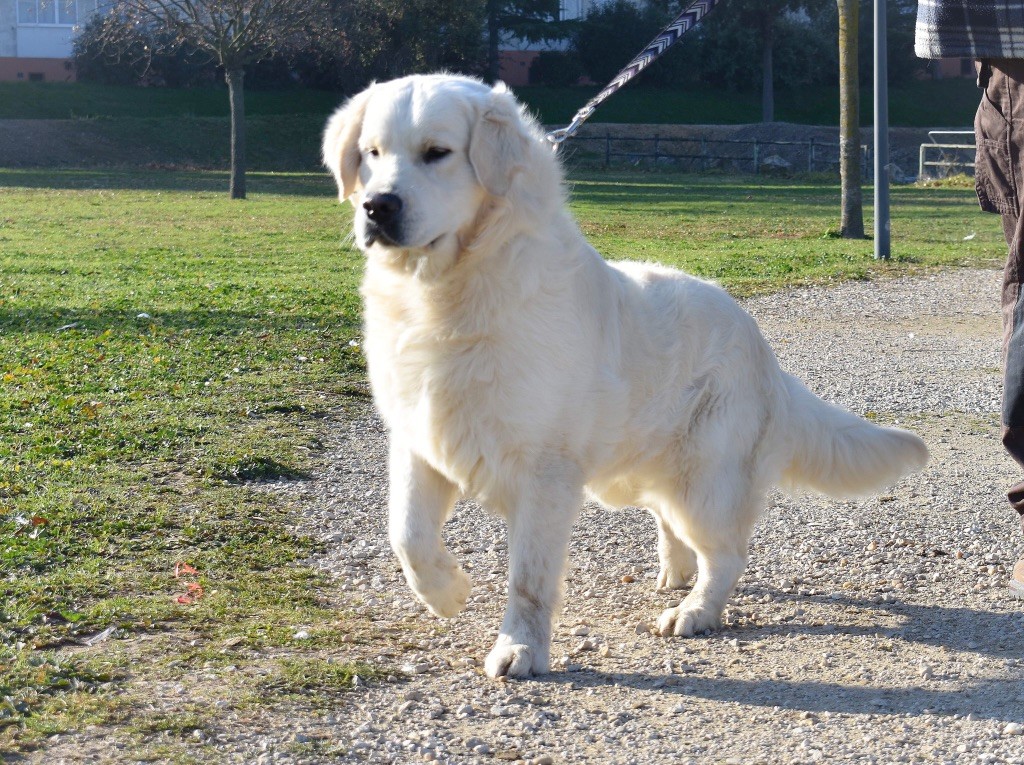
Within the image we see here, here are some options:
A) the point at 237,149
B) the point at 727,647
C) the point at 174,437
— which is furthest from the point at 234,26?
the point at 727,647

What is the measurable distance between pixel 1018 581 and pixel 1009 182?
1486 mm

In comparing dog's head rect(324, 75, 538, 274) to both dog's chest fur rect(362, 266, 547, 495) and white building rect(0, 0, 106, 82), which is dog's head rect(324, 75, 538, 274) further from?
white building rect(0, 0, 106, 82)

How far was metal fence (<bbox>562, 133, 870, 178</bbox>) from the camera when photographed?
133 ft

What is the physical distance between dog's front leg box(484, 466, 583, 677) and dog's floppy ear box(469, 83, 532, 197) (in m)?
A: 0.94

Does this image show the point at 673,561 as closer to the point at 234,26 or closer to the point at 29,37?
the point at 234,26

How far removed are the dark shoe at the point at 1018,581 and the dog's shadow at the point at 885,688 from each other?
14.1 inches

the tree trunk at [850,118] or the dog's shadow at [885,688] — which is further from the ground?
the tree trunk at [850,118]

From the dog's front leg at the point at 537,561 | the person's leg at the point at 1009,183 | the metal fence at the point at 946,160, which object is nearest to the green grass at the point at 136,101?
the metal fence at the point at 946,160

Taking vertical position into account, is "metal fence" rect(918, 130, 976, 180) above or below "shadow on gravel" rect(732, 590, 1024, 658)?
above

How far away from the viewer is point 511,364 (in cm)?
383

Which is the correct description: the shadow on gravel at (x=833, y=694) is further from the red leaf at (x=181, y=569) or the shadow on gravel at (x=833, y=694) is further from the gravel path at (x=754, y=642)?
the red leaf at (x=181, y=569)

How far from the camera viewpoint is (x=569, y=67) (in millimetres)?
→ 56500

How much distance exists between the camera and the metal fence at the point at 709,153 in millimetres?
40656

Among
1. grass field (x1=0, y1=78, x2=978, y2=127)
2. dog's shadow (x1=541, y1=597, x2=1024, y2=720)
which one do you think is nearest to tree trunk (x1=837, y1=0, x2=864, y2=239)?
dog's shadow (x1=541, y1=597, x2=1024, y2=720)
